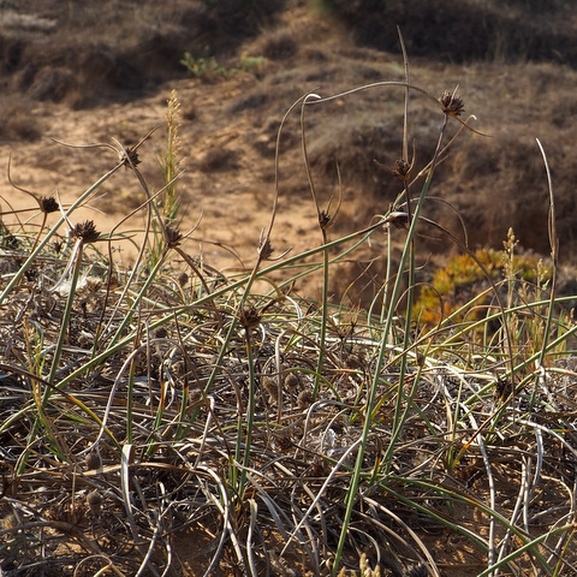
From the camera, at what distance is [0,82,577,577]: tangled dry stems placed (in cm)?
114

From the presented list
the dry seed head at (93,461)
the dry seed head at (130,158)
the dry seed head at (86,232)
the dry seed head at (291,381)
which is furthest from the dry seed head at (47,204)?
the dry seed head at (291,381)

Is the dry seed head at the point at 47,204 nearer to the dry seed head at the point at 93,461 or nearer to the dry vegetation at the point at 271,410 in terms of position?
the dry vegetation at the point at 271,410

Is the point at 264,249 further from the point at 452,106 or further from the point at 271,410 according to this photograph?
the point at 271,410

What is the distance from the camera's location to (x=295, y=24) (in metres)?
12.9

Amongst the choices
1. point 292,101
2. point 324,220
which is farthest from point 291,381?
point 292,101

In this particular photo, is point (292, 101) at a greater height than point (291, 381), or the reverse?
point (291, 381)

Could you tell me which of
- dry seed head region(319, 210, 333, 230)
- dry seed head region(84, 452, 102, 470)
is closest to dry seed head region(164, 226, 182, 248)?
dry seed head region(319, 210, 333, 230)

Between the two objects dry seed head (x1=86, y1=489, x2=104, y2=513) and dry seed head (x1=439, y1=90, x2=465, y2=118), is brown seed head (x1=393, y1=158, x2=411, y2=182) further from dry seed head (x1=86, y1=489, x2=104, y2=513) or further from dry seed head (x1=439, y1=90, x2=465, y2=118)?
dry seed head (x1=86, y1=489, x2=104, y2=513)

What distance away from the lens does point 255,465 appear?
1329 millimetres

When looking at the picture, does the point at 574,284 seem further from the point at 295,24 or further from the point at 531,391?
the point at 295,24

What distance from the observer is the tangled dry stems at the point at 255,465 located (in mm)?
1136

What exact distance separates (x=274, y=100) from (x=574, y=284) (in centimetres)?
532

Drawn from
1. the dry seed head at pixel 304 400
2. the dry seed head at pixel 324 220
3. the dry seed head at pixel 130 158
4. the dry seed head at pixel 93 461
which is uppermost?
the dry seed head at pixel 130 158

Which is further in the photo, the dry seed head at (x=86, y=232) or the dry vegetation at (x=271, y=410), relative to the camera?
the dry vegetation at (x=271, y=410)
